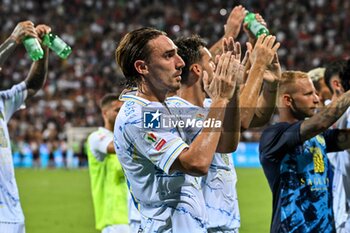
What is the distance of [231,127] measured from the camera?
403 centimetres

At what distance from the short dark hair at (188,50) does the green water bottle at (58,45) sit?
1.32m

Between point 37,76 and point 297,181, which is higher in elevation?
point 37,76

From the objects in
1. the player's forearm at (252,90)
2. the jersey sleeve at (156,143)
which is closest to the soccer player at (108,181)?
the player's forearm at (252,90)

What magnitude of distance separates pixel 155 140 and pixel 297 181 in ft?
5.30

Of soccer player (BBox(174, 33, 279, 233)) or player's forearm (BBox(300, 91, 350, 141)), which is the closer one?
player's forearm (BBox(300, 91, 350, 141))

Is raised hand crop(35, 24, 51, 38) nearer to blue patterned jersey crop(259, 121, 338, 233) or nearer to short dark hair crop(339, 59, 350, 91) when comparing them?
blue patterned jersey crop(259, 121, 338, 233)

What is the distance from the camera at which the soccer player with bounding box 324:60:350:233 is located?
593cm

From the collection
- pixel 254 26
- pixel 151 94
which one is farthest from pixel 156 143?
pixel 254 26

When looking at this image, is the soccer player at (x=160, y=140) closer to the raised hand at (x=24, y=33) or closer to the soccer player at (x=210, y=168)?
the soccer player at (x=210, y=168)

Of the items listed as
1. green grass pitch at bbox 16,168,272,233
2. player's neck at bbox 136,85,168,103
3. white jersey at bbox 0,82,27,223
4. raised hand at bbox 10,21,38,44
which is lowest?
green grass pitch at bbox 16,168,272,233

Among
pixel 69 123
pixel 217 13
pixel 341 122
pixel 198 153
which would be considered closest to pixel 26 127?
pixel 69 123

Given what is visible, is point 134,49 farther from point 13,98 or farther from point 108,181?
point 108,181

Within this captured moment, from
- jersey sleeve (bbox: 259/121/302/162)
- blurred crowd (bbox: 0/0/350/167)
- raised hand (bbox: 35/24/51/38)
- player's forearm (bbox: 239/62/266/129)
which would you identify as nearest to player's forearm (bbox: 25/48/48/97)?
raised hand (bbox: 35/24/51/38)

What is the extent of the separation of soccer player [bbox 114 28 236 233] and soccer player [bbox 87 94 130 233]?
367cm
